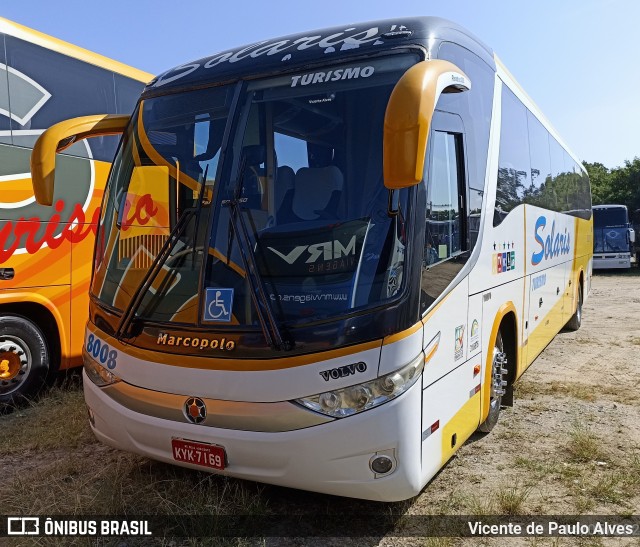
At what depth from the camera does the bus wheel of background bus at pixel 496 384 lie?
5078 mm

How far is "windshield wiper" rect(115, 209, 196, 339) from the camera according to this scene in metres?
3.66

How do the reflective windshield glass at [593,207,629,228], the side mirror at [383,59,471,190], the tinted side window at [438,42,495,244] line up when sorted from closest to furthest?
the side mirror at [383,59,471,190], the tinted side window at [438,42,495,244], the reflective windshield glass at [593,207,629,228]

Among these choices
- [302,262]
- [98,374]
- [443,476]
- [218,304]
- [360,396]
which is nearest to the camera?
[360,396]

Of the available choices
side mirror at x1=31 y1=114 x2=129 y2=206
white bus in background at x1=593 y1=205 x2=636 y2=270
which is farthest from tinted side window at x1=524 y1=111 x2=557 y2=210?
white bus in background at x1=593 y1=205 x2=636 y2=270

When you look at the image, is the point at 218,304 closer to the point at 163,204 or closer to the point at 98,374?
the point at 163,204

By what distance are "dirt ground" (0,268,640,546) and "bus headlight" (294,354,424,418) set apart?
94 cm

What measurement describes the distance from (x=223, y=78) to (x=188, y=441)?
7.68ft

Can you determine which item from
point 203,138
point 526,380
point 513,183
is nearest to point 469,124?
point 513,183

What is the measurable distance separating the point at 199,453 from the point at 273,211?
150cm

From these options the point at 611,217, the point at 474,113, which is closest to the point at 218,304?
the point at 474,113

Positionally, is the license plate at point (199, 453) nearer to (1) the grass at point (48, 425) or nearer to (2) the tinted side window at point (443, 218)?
(2) the tinted side window at point (443, 218)

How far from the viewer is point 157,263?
3678 mm

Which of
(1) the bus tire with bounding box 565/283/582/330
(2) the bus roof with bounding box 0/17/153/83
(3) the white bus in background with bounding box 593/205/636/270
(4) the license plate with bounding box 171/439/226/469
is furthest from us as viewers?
(3) the white bus in background with bounding box 593/205/636/270

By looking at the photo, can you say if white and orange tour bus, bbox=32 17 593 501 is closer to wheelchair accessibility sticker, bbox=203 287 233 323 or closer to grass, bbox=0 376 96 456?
wheelchair accessibility sticker, bbox=203 287 233 323
